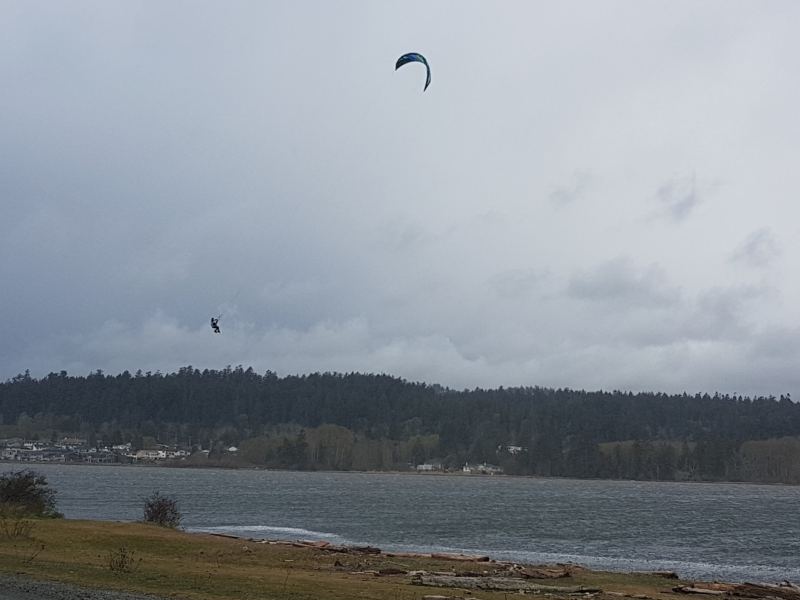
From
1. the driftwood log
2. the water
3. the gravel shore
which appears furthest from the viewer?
the water

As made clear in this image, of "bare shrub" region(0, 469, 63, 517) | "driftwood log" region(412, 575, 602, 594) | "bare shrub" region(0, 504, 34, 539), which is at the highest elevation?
"bare shrub" region(0, 469, 63, 517)

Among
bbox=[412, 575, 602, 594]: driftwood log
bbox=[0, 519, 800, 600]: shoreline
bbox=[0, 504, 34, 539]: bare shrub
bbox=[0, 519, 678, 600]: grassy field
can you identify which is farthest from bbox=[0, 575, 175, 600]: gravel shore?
bbox=[0, 504, 34, 539]: bare shrub

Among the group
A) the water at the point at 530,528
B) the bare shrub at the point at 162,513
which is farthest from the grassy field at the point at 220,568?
the water at the point at 530,528

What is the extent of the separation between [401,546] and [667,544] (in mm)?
21668

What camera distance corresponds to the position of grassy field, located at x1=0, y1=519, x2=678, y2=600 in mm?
27016

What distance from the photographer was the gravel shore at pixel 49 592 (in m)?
22.5

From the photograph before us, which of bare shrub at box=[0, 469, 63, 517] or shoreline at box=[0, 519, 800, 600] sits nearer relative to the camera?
shoreline at box=[0, 519, 800, 600]

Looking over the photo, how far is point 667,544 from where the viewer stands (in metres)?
66.0

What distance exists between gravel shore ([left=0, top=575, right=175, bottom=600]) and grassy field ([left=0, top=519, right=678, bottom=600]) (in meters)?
1.08

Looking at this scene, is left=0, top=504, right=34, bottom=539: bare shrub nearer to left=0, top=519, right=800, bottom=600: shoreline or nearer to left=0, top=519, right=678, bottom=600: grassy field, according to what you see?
left=0, top=519, right=678, bottom=600: grassy field

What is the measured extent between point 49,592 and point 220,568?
1160cm

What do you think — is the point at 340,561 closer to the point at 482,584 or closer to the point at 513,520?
the point at 482,584

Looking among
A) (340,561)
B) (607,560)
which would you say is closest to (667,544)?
(607,560)

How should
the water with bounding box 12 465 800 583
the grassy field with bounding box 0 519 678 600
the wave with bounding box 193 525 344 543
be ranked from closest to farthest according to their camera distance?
1. the grassy field with bounding box 0 519 678 600
2. the water with bounding box 12 465 800 583
3. the wave with bounding box 193 525 344 543
